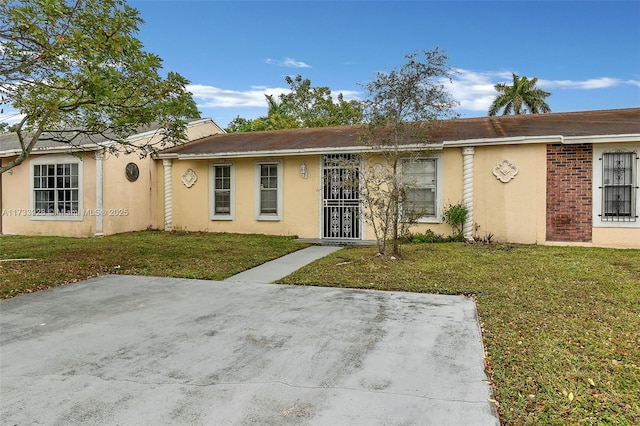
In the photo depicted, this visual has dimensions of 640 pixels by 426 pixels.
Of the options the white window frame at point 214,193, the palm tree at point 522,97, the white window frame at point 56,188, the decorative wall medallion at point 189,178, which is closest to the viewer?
the white window frame at point 56,188

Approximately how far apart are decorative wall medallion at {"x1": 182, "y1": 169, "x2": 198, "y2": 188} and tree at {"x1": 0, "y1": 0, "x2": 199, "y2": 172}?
532 cm

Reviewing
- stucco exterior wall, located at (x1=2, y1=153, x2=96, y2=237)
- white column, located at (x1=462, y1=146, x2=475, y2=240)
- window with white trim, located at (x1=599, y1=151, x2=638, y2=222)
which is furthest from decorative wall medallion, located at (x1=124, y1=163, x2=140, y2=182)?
window with white trim, located at (x1=599, y1=151, x2=638, y2=222)

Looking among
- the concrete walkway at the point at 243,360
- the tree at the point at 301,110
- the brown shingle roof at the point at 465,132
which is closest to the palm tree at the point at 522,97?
the tree at the point at 301,110

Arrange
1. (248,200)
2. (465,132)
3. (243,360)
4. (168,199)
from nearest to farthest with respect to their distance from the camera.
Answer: (243,360), (465,132), (248,200), (168,199)

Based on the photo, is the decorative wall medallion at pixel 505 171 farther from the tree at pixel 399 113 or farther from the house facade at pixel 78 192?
the house facade at pixel 78 192

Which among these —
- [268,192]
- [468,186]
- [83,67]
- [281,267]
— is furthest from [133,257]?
[468,186]

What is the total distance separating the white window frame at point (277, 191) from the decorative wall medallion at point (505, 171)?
5864 millimetres

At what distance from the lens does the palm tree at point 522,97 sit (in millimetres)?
33219

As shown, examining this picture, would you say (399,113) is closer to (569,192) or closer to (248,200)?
(569,192)

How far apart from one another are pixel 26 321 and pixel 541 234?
10.2 metres

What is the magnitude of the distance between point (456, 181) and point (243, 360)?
855cm

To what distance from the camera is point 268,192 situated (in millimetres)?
12398

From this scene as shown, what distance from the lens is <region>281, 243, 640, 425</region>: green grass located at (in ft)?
8.79

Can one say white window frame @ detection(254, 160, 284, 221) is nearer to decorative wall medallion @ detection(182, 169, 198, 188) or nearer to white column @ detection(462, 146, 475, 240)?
decorative wall medallion @ detection(182, 169, 198, 188)
